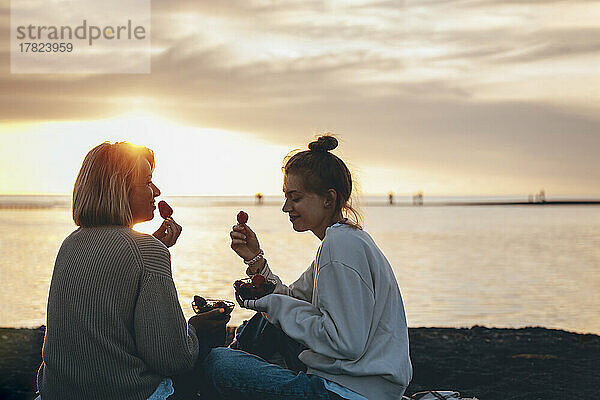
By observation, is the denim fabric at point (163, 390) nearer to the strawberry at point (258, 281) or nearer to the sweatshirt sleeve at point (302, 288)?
the strawberry at point (258, 281)

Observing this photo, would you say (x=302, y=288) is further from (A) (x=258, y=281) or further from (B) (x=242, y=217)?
(B) (x=242, y=217)

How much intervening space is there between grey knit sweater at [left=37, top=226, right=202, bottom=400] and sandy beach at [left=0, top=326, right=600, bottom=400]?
10.2 ft

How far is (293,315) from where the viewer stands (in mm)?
3469

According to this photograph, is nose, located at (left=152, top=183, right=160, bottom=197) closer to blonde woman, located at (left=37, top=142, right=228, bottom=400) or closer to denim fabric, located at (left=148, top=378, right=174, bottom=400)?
blonde woman, located at (left=37, top=142, right=228, bottom=400)

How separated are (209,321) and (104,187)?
2.83 ft

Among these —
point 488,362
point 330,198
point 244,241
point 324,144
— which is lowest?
point 488,362

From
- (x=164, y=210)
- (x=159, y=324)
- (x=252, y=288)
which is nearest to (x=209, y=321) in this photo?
(x=252, y=288)

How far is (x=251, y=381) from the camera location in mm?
3584

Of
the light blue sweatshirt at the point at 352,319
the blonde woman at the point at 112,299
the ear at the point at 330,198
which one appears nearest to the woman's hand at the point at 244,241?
the ear at the point at 330,198

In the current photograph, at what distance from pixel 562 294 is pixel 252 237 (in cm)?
1220

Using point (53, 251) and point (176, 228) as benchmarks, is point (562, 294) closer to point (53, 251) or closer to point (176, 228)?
point (176, 228)

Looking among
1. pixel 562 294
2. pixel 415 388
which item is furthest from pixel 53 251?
pixel 415 388

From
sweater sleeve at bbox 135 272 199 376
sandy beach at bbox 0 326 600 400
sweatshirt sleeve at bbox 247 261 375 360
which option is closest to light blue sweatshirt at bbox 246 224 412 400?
sweatshirt sleeve at bbox 247 261 375 360

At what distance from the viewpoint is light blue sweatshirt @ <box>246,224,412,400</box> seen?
3.32m
